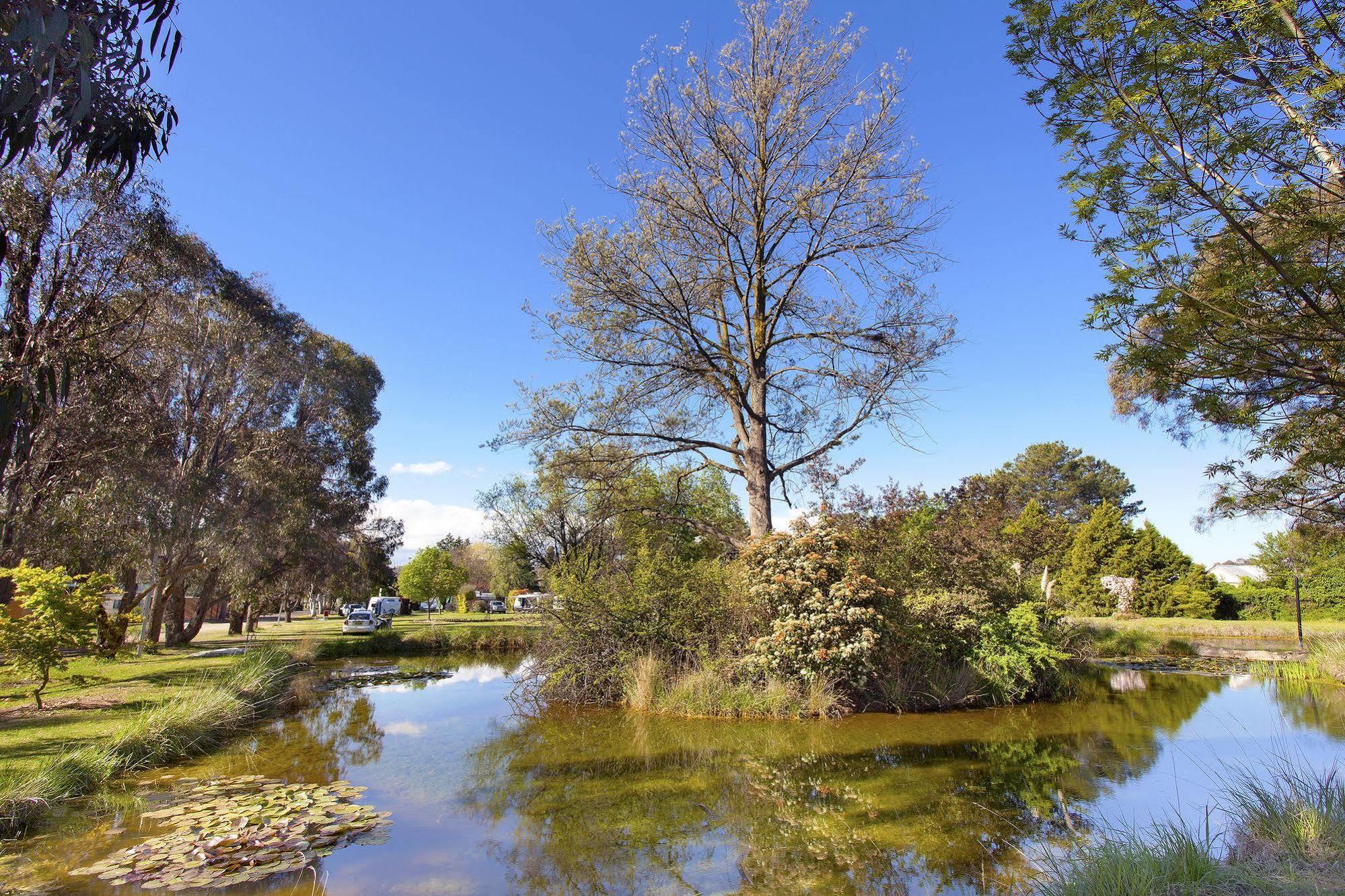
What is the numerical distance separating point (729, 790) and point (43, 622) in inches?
405

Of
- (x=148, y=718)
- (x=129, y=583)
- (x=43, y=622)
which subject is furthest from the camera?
(x=129, y=583)

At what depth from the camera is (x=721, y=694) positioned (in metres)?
12.9

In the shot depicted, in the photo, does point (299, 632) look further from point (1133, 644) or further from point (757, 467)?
point (1133, 644)

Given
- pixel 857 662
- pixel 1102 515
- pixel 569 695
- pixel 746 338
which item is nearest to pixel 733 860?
pixel 857 662

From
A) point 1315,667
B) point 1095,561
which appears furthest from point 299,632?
point 1095,561

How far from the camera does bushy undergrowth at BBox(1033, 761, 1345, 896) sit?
12.8 ft

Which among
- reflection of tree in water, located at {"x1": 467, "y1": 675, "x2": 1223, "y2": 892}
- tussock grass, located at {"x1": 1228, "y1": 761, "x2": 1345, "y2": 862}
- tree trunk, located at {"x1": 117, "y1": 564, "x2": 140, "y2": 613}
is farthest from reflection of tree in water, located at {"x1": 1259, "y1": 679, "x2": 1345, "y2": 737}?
tree trunk, located at {"x1": 117, "y1": 564, "x2": 140, "y2": 613}

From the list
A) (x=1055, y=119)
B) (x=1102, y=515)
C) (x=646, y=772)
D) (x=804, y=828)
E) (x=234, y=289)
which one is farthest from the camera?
(x=1102, y=515)

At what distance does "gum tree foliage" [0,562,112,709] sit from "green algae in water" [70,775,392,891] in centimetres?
406

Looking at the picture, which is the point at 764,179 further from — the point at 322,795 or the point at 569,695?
the point at 322,795

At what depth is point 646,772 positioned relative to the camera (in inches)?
356

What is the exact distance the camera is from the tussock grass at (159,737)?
6.83m

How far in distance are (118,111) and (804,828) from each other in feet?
26.2

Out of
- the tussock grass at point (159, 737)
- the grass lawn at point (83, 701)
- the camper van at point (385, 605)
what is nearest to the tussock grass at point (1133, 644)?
the tussock grass at point (159, 737)
